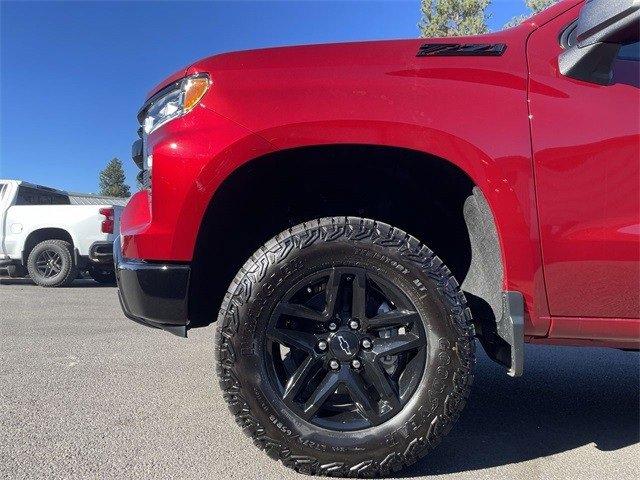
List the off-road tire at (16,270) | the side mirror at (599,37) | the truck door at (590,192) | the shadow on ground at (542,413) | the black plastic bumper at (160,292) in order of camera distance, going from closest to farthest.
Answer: the side mirror at (599,37) < the truck door at (590,192) < the black plastic bumper at (160,292) < the shadow on ground at (542,413) < the off-road tire at (16,270)

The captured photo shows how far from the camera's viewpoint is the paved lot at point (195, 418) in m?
1.98

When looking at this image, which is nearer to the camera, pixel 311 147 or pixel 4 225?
pixel 311 147

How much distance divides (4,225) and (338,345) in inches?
337

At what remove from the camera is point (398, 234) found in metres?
1.92

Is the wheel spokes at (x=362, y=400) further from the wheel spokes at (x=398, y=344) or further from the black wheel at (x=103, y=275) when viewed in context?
the black wheel at (x=103, y=275)

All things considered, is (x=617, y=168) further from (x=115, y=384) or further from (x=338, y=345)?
(x=115, y=384)

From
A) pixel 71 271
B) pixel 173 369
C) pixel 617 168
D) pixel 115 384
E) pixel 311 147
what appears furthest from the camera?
pixel 71 271

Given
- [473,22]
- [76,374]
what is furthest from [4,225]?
[473,22]

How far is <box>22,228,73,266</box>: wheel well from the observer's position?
848cm

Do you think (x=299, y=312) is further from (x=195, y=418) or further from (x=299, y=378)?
(x=195, y=418)

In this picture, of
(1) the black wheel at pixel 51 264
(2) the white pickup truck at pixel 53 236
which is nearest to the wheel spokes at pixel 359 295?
(2) the white pickup truck at pixel 53 236

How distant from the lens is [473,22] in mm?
20781

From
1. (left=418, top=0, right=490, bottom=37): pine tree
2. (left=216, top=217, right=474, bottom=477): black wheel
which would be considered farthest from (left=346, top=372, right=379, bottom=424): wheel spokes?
(left=418, top=0, right=490, bottom=37): pine tree

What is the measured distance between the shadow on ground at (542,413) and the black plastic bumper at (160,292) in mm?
1080
